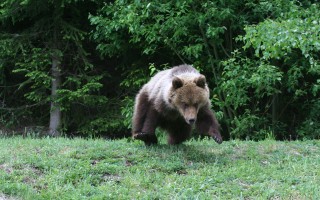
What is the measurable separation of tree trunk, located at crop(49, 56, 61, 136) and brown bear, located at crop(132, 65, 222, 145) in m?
5.78

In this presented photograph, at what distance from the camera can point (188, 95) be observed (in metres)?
6.57

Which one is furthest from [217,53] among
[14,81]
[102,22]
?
[14,81]

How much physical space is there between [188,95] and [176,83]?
0.24m

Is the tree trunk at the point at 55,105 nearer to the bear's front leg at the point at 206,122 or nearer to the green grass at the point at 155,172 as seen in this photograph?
the green grass at the point at 155,172

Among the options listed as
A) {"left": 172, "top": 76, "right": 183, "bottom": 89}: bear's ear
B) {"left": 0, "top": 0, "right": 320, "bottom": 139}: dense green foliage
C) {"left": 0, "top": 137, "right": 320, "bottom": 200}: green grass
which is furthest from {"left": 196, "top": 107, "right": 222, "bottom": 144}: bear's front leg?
{"left": 0, "top": 0, "right": 320, "bottom": 139}: dense green foliage

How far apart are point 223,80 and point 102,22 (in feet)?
10.9

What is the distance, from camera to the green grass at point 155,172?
5.30 m

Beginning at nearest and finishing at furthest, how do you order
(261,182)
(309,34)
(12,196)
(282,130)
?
(12,196) < (261,182) < (309,34) < (282,130)

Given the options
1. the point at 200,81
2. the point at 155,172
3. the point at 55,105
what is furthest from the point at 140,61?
the point at 155,172

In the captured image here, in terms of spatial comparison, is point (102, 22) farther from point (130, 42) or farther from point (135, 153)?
point (135, 153)

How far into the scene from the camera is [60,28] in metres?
13.1

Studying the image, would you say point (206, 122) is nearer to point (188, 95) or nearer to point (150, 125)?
point (188, 95)

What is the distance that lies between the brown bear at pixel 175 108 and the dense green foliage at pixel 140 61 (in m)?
3.17

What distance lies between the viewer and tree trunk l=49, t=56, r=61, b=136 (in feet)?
42.4
